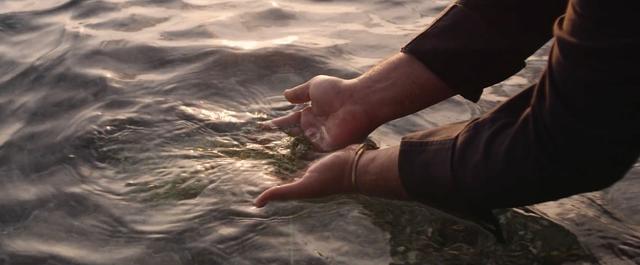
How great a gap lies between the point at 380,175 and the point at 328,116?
0.68m

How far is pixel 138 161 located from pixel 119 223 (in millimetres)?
440

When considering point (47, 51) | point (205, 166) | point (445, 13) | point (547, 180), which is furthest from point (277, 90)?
point (547, 180)

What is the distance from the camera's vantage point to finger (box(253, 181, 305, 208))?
2.43 m

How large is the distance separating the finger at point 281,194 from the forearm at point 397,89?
50 cm

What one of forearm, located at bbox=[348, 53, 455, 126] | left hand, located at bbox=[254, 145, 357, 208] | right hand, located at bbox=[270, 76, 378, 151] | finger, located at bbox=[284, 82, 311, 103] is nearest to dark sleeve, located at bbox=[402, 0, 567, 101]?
forearm, located at bbox=[348, 53, 455, 126]

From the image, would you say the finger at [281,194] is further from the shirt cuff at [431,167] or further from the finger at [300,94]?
the finger at [300,94]

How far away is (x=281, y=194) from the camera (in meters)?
2.44

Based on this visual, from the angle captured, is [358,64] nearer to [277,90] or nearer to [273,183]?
[277,90]

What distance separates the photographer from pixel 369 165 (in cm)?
235

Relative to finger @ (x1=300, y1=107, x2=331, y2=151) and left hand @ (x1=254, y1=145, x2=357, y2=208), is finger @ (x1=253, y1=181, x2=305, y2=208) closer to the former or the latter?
left hand @ (x1=254, y1=145, x2=357, y2=208)

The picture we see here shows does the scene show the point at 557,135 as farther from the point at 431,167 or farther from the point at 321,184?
the point at 321,184

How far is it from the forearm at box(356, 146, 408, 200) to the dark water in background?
3.2 inches

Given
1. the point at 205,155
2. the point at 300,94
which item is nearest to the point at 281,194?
the point at 205,155

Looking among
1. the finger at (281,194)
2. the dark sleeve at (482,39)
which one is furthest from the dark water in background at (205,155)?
the dark sleeve at (482,39)
